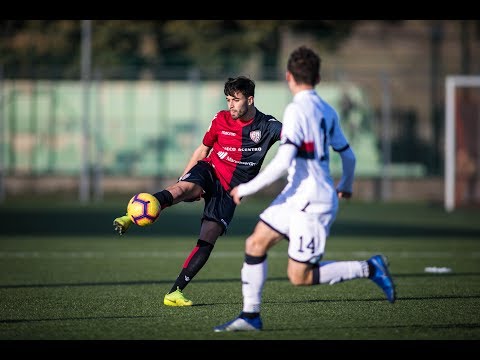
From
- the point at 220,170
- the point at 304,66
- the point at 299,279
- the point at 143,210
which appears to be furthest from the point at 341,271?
the point at 220,170

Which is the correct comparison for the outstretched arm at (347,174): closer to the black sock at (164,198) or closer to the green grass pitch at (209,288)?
the green grass pitch at (209,288)

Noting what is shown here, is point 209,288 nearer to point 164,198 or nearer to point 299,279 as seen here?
point 164,198

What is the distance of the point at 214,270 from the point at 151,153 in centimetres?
1734

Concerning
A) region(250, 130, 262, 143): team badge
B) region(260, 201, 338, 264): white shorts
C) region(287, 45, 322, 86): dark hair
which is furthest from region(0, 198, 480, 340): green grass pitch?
region(287, 45, 322, 86): dark hair

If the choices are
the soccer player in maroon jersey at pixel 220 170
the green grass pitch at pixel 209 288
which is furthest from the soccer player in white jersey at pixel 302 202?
the soccer player in maroon jersey at pixel 220 170

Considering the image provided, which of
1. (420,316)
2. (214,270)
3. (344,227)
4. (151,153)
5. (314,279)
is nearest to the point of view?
(314,279)

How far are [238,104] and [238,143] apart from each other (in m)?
0.61

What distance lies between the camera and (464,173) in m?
28.4

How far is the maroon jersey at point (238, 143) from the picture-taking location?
30.9ft

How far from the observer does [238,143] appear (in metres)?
9.48

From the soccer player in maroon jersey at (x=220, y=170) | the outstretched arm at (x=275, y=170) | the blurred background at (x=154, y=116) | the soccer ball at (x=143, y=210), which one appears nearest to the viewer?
the outstretched arm at (x=275, y=170)

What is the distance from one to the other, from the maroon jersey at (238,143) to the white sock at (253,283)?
6.57ft

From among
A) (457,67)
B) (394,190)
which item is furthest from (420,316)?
(457,67)
